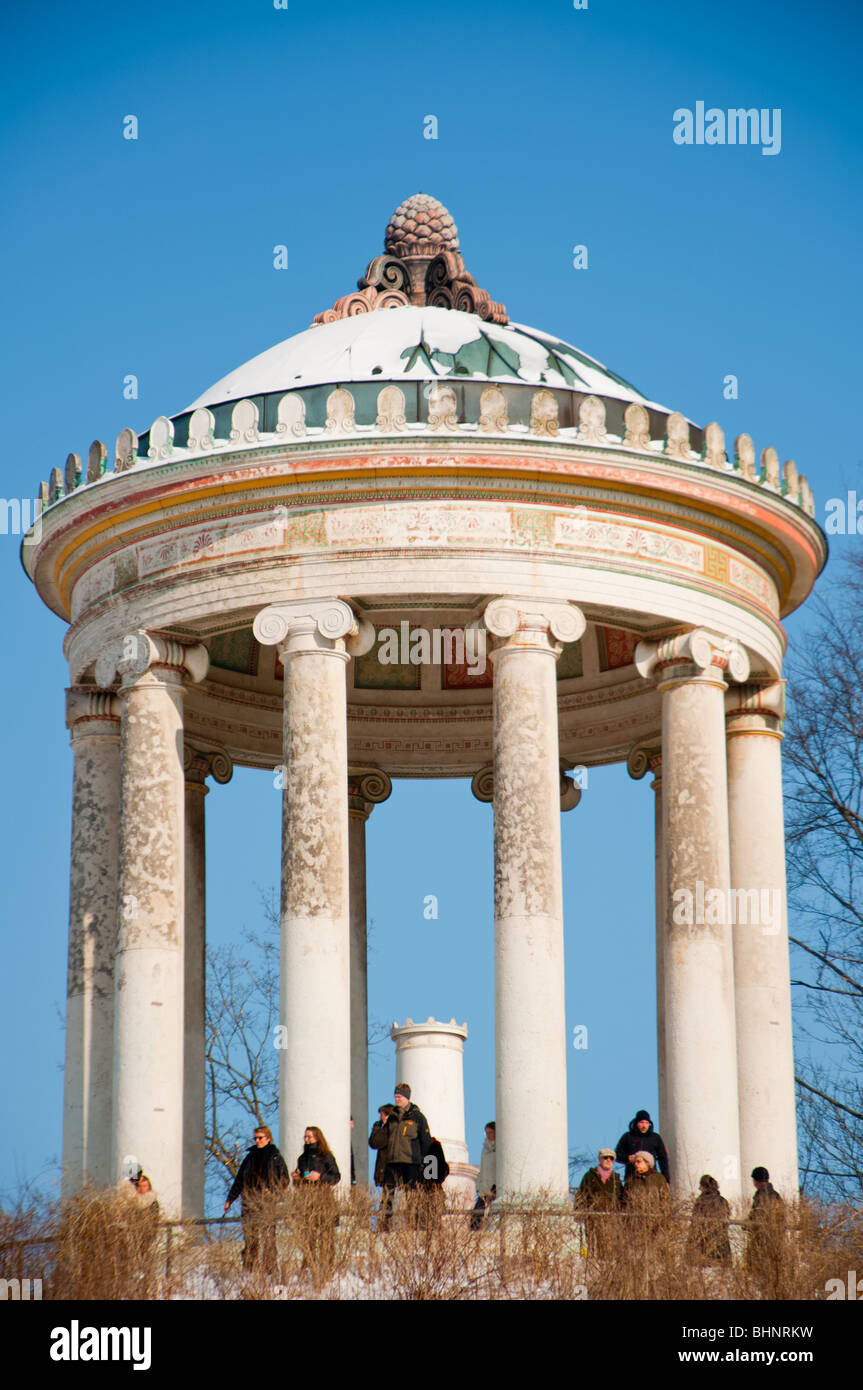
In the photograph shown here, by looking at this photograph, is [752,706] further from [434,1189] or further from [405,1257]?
[405,1257]

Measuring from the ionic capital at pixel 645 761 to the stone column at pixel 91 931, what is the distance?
37.2 feet

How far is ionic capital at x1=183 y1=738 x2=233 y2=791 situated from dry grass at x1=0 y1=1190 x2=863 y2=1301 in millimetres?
16566

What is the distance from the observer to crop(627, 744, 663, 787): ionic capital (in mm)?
47875

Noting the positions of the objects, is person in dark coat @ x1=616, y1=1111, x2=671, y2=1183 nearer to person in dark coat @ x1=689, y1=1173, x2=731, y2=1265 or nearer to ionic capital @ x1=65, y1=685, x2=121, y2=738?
person in dark coat @ x1=689, y1=1173, x2=731, y2=1265

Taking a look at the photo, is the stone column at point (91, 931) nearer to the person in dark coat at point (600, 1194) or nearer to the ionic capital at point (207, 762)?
the ionic capital at point (207, 762)

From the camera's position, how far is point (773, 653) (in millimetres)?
43156

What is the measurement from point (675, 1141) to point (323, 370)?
15.6 meters

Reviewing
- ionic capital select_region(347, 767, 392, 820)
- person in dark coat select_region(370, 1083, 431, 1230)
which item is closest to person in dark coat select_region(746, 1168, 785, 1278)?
person in dark coat select_region(370, 1083, 431, 1230)

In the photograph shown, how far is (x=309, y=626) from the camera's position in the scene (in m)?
38.5

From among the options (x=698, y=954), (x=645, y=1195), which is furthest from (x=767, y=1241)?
(x=698, y=954)

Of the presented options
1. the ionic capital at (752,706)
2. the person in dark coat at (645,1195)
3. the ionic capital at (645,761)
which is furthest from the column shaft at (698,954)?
the ionic capital at (645,761)

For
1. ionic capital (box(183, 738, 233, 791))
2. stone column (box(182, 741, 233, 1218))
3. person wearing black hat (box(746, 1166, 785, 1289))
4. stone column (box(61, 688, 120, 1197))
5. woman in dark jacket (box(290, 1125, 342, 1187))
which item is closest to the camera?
person wearing black hat (box(746, 1166, 785, 1289))
